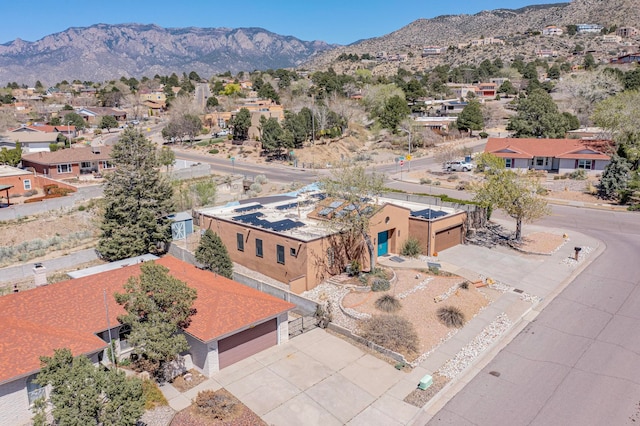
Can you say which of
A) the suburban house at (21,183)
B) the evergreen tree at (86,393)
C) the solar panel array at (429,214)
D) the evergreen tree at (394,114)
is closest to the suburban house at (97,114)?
the suburban house at (21,183)

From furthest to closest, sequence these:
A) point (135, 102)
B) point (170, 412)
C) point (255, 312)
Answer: point (135, 102), point (255, 312), point (170, 412)

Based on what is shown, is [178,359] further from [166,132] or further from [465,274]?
[166,132]

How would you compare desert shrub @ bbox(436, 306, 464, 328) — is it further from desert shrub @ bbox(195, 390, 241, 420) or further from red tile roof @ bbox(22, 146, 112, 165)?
red tile roof @ bbox(22, 146, 112, 165)

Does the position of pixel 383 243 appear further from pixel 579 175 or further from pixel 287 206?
pixel 579 175

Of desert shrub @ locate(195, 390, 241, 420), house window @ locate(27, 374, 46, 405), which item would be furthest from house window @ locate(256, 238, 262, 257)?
house window @ locate(27, 374, 46, 405)

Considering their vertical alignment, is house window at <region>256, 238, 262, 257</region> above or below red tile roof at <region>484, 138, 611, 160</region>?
below

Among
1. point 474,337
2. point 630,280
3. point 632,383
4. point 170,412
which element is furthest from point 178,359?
point 630,280

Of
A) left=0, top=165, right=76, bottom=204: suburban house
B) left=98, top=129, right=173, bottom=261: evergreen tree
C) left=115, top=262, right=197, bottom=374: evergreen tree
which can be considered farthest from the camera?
left=0, top=165, right=76, bottom=204: suburban house

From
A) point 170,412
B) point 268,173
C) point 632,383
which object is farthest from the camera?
point 268,173
